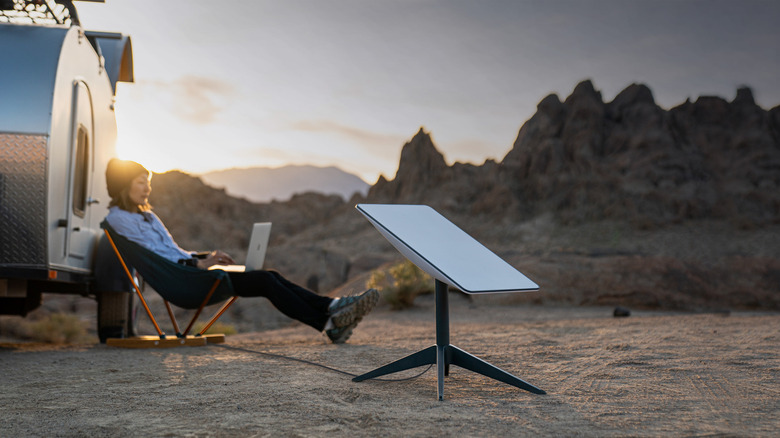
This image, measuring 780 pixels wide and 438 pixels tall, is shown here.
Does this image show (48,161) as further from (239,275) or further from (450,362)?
(450,362)

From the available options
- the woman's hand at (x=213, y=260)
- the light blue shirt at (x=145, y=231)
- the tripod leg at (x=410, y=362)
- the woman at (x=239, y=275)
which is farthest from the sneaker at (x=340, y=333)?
the tripod leg at (x=410, y=362)

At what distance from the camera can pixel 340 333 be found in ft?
15.8

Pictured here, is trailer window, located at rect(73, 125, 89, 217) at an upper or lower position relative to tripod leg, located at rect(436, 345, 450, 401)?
upper

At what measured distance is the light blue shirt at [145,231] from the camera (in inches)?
190

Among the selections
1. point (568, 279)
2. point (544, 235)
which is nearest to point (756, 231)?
point (544, 235)

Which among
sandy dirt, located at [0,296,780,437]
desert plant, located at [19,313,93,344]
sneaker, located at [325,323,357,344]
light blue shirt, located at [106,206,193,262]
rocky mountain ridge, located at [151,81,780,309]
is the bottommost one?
desert plant, located at [19,313,93,344]

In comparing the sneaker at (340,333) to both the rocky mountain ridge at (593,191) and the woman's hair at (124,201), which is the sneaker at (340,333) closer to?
the woman's hair at (124,201)

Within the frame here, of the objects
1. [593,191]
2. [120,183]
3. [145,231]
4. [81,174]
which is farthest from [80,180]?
[593,191]

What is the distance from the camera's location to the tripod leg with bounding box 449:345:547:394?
9.49ft

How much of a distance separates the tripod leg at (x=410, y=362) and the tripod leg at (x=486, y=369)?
0.44 ft

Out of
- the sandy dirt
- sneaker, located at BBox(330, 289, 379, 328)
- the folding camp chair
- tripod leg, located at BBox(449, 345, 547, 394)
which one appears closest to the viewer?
the sandy dirt

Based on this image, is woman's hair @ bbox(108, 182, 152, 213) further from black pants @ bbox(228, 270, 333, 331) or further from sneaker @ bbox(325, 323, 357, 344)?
sneaker @ bbox(325, 323, 357, 344)

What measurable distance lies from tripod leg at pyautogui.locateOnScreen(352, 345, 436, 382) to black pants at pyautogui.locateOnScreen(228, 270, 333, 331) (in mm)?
1451

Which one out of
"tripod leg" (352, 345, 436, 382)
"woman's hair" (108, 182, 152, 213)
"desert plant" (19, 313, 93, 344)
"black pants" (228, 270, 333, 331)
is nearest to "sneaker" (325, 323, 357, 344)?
"black pants" (228, 270, 333, 331)
